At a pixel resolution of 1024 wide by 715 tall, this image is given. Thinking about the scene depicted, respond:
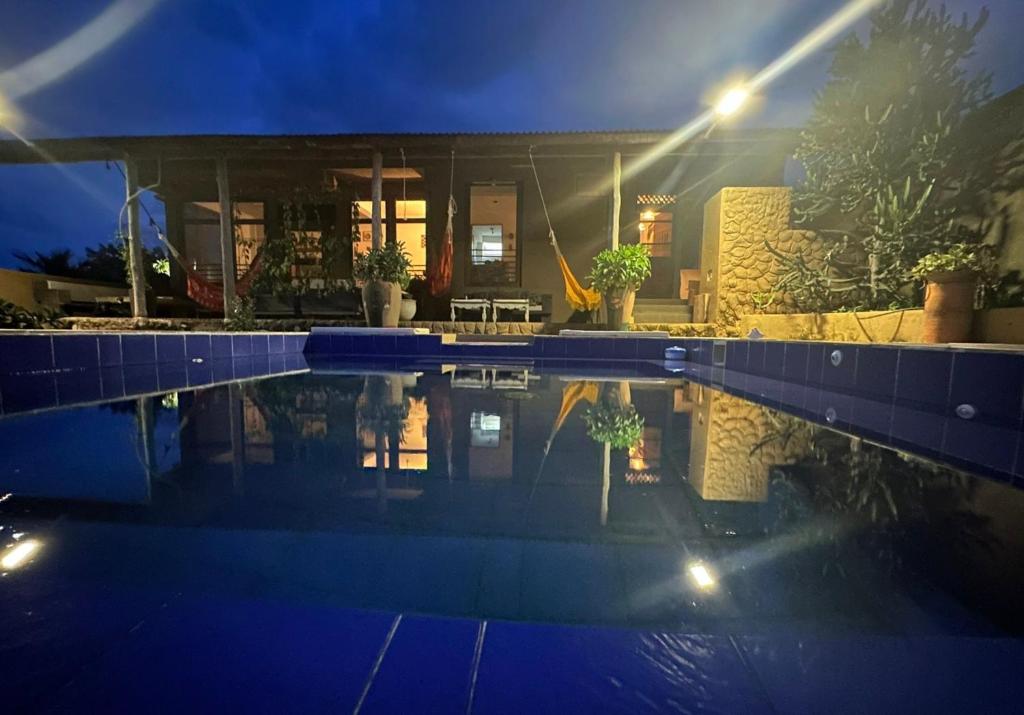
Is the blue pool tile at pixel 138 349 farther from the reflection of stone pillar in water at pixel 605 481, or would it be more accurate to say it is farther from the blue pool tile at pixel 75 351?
the reflection of stone pillar in water at pixel 605 481

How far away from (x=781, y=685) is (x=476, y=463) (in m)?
0.71

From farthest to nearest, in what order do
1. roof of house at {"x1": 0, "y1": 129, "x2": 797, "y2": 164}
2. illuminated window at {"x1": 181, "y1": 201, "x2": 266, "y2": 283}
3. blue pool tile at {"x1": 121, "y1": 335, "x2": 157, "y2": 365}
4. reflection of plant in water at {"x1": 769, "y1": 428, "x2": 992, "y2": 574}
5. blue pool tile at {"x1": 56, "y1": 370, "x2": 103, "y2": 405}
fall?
illuminated window at {"x1": 181, "y1": 201, "x2": 266, "y2": 283}, roof of house at {"x1": 0, "y1": 129, "x2": 797, "y2": 164}, blue pool tile at {"x1": 121, "y1": 335, "x2": 157, "y2": 365}, blue pool tile at {"x1": 56, "y1": 370, "x2": 103, "y2": 405}, reflection of plant in water at {"x1": 769, "y1": 428, "x2": 992, "y2": 574}

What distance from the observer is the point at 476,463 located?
1.02m

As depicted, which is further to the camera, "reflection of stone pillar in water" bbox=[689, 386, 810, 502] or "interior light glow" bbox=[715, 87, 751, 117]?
"interior light glow" bbox=[715, 87, 751, 117]

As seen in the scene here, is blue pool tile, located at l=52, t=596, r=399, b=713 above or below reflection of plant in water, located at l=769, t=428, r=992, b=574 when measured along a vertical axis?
above

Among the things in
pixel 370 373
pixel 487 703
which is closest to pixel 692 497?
pixel 487 703

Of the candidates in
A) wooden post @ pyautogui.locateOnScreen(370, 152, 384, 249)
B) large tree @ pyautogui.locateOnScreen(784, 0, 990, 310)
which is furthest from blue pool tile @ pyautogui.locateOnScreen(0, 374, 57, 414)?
large tree @ pyautogui.locateOnScreen(784, 0, 990, 310)

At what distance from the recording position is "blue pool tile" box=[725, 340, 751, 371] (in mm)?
3349

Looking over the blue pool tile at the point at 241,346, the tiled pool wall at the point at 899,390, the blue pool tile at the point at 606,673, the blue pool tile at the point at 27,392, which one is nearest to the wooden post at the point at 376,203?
the blue pool tile at the point at 241,346

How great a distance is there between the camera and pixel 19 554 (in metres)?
0.59

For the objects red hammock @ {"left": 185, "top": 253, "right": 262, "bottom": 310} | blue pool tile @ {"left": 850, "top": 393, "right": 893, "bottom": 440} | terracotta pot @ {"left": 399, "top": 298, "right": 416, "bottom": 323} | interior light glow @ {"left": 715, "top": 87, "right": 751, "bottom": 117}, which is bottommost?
blue pool tile @ {"left": 850, "top": 393, "right": 893, "bottom": 440}

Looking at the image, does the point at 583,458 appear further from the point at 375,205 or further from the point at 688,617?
the point at 375,205

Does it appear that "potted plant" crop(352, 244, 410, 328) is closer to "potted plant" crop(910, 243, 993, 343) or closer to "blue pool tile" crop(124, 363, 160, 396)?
"blue pool tile" crop(124, 363, 160, 396)

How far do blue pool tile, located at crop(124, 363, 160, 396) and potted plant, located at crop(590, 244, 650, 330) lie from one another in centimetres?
389
